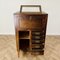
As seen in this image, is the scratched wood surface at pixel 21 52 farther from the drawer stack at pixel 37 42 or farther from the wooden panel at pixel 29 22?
the wooden panel at pixel 29 22

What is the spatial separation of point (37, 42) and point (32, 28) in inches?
9.3

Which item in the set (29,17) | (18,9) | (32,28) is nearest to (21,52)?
(32,28)

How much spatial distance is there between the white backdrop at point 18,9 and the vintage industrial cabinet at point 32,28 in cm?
84

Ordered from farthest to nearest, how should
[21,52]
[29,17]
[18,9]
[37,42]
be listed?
[18,9] → [21,52] → [37,42] → [29,17]

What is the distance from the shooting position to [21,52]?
1.80 m

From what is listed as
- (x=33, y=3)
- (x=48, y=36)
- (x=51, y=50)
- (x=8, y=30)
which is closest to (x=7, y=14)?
(x=8, y=30)

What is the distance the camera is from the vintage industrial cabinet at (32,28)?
1514mm

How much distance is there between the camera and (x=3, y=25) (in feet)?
8.23

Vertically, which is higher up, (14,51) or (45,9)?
(45,9)

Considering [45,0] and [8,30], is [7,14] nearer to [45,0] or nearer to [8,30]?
[8,30]

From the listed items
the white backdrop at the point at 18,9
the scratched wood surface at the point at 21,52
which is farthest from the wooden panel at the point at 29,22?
the white backdrop at the point at 18,9

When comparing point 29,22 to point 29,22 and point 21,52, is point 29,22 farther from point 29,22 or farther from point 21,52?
point 21,52

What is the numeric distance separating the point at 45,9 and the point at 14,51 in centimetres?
113

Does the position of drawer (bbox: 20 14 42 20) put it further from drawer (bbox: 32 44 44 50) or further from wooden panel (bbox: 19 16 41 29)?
drawer (bbox: 32 44 44 50)
